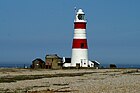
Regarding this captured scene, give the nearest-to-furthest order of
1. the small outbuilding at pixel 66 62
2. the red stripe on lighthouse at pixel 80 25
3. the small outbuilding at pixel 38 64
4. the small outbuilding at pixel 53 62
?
the red stripe on lighthouse at pixel 80 25 → the small outbuilding at pixel 66 62 → the small outbuilding at pixel 53 62 → the small outbuilding at pixel 38 64

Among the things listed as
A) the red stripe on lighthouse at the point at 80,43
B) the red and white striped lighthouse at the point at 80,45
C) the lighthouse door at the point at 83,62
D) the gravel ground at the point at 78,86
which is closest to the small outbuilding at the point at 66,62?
the red and white striped lighthouse at the point at 80,45

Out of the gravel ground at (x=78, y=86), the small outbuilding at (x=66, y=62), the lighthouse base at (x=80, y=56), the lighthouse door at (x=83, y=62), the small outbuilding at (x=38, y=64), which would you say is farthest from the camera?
Answer: the small outbuilding at (x=38, y=64)

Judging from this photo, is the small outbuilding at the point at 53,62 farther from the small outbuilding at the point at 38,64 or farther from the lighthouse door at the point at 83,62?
the lighthouse door at the point at 83,62

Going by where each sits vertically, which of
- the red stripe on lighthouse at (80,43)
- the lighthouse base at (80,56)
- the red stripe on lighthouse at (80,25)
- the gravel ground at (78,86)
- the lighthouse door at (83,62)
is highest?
the red stripe on lighthouse at (80,25)

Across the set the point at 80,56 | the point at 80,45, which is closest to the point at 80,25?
the point at 80,45

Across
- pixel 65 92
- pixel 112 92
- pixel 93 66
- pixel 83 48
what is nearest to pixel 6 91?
pixel 65 92

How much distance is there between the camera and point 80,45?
5841 cm

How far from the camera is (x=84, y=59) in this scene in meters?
58.8

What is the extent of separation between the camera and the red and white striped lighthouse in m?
58.3

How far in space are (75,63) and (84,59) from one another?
5.30 feet

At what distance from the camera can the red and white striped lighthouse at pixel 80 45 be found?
58312 mm

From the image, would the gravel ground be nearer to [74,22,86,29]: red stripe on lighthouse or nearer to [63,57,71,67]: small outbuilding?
[74,22,86,29]: red stripe on lighthouse

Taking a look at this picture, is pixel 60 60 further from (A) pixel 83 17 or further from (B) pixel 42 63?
(A) pixel 83 17

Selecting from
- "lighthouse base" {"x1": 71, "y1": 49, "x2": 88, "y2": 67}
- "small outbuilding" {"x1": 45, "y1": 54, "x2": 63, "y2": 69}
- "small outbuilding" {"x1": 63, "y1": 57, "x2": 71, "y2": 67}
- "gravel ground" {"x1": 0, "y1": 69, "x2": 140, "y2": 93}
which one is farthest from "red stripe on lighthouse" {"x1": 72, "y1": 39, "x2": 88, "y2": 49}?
"gravel ground" {"x1": 0, "y1": 69, "x2": 140, "y2": 93}
